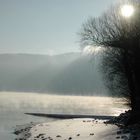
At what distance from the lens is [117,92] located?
66.4 meters

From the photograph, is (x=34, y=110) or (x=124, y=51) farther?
(x=34, y=110)

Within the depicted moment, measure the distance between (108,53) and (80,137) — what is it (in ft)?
78.7

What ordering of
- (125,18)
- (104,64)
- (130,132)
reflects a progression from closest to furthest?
(130,132), (125,18), (104,64)

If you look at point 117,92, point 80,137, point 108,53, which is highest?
point 108,53

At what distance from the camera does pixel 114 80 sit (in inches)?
2517

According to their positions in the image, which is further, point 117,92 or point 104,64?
point 117,92

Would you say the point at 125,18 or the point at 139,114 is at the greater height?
the point at 125,18

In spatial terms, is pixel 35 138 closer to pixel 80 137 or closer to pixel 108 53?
pixel 80 137

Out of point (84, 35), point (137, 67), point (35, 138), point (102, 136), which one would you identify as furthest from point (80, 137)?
point (84, 35)

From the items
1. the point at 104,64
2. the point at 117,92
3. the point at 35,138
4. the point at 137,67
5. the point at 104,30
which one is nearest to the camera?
the point at 35,138

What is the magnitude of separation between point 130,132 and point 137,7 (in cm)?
1996

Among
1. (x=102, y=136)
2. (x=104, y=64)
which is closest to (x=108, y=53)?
(x=104, y=64)

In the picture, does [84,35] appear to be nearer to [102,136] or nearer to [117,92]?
[117,92]

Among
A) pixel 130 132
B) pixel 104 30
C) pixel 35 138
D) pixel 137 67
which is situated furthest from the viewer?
pixel 104 30
